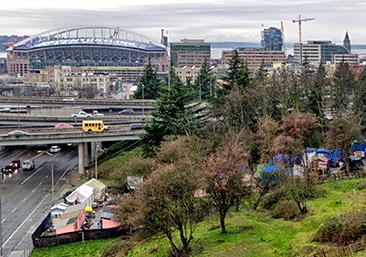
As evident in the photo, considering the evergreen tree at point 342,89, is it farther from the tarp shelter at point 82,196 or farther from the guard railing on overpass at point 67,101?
the guard railing on overpass at point 67,101

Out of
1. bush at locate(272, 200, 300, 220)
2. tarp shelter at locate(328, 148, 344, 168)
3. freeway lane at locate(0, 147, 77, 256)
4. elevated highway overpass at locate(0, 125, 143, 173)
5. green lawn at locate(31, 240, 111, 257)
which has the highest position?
elevated highway overpass at locate(0, 125, 143, 173)

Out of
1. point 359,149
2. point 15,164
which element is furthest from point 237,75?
point 15,164

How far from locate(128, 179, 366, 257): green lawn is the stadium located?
527 feet

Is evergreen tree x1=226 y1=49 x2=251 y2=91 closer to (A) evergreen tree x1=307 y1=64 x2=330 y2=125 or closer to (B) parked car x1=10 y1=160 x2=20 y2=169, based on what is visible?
(A) evergreen tree x1=307 y1=64 x2=330 y2=125

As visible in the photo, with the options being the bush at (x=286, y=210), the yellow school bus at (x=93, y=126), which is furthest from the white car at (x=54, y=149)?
the bush at (x=286, y=210)

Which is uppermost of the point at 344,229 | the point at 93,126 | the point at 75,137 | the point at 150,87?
the point at 150,87

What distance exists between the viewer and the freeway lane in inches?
1374

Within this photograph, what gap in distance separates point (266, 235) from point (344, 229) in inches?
161

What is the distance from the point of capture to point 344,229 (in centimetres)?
2131

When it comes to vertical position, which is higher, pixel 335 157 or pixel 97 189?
pixel 335 157

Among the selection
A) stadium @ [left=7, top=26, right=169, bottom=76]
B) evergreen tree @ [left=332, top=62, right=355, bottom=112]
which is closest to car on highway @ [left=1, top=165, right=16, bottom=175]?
evergreen tree @ [left=332, top=62, right=355, bottom=112]

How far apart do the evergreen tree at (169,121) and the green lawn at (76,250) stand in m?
12.9

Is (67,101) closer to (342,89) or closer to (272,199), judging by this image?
(342,89)

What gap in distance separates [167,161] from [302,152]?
371 inches
